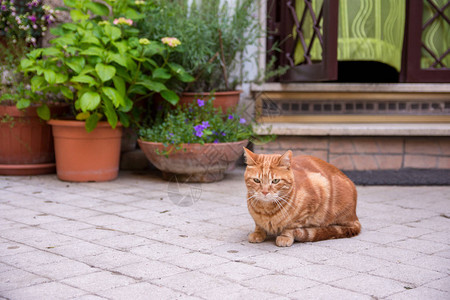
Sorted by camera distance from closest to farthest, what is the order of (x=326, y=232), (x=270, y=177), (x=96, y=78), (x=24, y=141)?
(x=270, y=177)
(x=326, y=232)
(x=96, y=78)
(x=24, y=141)

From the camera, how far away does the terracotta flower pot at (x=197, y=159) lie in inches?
178

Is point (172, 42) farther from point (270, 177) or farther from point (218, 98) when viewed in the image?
point (270, 177)

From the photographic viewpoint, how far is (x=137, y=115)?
4.94m

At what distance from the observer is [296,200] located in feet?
9.83

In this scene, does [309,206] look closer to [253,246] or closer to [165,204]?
[253,246]

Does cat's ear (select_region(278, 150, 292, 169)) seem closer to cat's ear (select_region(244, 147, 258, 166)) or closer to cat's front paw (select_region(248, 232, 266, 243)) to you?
cat's ear (select_region(244, 147, 258, 166))

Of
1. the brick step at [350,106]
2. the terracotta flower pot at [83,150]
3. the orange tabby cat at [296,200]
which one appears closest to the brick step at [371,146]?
the brick step at [350,106]

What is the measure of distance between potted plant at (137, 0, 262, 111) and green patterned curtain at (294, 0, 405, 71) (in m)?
0.66

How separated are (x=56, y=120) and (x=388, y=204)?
2.65 m

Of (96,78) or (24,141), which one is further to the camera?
(24,141)

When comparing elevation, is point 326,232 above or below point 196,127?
below

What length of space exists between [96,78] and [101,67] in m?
0.18

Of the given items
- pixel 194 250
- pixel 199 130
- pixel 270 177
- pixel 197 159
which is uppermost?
pixel 199 130

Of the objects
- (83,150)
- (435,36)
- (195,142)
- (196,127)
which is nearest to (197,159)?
(195,142)
